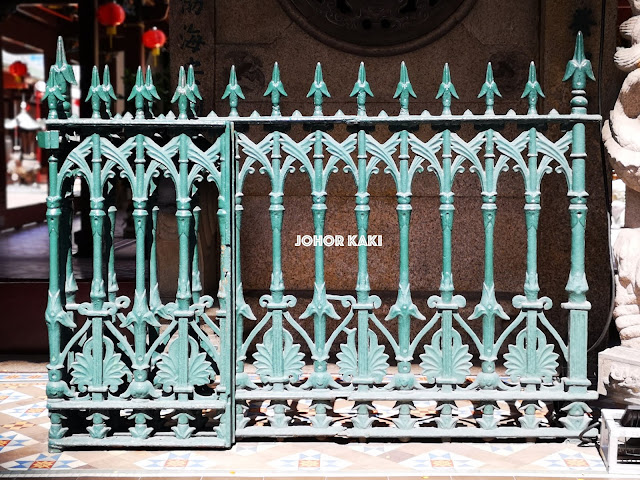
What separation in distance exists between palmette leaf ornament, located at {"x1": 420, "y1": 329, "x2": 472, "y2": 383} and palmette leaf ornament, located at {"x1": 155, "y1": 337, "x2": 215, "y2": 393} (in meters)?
1.25

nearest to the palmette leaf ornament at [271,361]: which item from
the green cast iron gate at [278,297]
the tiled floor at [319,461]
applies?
the green cast iron gate at [278,297]

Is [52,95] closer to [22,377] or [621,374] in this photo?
[22,377]

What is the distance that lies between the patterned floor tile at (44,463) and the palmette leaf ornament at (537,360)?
2447 millimetres

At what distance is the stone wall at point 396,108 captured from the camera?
6926mm

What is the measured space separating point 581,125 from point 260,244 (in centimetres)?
316

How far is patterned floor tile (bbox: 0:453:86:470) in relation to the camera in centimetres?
462

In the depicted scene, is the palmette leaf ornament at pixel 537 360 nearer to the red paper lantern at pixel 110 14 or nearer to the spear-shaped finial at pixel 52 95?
the spear-shaped finial at pixel 52 95

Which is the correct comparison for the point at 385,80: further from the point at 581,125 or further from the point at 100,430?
the point at 100,430

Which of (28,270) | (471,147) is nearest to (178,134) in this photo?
(471,147)

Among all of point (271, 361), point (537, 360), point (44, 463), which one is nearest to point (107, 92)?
point (271, 361)

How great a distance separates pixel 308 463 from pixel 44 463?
1.43 m

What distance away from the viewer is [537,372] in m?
4.97

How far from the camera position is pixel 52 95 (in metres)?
4.77

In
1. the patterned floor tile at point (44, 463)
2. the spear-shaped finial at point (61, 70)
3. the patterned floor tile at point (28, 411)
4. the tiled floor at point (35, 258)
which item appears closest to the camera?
the patterned floor tile at point (44, 463)
